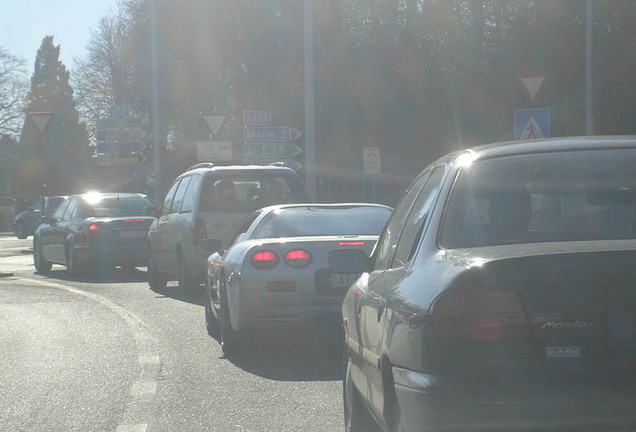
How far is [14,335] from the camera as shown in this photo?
1164 centimetres

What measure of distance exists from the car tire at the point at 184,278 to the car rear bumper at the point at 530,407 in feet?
39.3

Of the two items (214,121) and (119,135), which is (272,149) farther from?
(119,135)

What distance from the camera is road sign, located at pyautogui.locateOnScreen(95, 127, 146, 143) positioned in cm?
3947

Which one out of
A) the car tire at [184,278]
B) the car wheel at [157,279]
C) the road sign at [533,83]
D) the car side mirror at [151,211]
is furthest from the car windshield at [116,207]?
the road sign at [533,83]

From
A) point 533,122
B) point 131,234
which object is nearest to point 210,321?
point 533,122

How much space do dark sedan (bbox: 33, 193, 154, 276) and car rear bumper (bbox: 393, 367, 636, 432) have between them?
16.4 meters

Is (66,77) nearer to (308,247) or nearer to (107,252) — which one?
(107,252)

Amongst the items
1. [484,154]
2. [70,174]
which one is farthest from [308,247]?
[70,174]

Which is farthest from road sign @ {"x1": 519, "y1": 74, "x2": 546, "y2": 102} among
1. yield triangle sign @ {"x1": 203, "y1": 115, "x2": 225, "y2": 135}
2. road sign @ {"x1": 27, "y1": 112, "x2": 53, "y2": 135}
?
road sign @ {"x1": 27, "y1": 112, "x2": 53, "y2": 135}

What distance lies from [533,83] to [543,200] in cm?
1310

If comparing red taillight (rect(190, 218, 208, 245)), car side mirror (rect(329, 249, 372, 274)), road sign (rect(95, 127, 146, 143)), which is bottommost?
red taillight (rect(190, 218, 208, 245))

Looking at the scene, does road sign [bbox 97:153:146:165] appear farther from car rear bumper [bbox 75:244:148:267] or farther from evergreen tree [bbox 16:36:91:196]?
evergreen tree [bbox 16:36:91:196]

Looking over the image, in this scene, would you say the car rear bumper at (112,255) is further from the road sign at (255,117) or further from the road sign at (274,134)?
the road sign at (255,117)

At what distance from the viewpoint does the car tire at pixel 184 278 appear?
15484 millimetres
